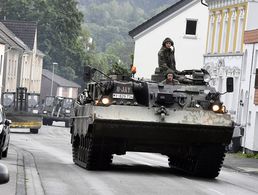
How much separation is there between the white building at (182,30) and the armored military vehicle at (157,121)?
57246mm

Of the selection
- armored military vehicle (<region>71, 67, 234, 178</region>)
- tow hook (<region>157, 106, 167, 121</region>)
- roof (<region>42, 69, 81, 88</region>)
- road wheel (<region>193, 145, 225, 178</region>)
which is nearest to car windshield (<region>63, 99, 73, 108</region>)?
roof (<region>42, 69, 81, 88</region>)

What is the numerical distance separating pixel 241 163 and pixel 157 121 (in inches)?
640

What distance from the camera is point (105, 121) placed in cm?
2389

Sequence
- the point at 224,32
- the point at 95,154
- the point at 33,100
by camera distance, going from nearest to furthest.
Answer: the point at 95,154
the point at 224,32
the point at 33,100

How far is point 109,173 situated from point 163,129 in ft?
5.26

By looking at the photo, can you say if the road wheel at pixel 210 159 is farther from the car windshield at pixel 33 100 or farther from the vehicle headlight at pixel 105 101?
the car windshield at pixel 33 100

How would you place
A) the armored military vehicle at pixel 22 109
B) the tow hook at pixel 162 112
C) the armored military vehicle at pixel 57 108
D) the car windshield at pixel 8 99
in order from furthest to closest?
the armored military vehicle at pixel 57 108
the car windshield at pixel 8 99
the armored military vehicle at pixel 22 109
the tow hook at pixel 162 112

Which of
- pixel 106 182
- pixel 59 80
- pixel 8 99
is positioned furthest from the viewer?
pixel 59 80

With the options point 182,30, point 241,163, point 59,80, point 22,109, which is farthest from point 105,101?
point 59,80

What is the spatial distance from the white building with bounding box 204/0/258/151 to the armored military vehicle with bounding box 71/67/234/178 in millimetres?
24912

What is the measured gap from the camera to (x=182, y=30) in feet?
273

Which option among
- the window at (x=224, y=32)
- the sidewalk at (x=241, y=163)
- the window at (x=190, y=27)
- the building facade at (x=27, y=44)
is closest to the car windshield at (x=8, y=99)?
the window at (x=224, y=32)

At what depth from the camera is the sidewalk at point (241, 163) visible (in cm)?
3536

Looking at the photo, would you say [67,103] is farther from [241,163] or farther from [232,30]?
[241,163]
